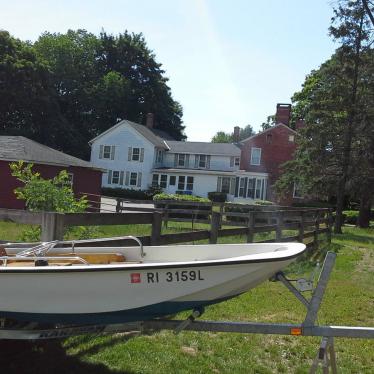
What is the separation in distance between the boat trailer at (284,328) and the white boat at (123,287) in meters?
0.11

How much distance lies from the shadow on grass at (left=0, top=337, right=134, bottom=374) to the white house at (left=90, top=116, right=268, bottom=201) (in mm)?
45225

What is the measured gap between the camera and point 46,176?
26953 millimetres

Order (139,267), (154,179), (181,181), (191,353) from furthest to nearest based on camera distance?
(154,179) → (181,181) → (191,353) → (139,267)

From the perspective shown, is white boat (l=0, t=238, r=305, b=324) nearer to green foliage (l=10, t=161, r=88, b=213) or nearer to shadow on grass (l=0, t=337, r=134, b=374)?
shadow on grass (l=0, t=337, r=134, b=374)

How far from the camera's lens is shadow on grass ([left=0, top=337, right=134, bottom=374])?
15.7ft

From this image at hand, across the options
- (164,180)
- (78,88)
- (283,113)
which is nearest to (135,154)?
(164,180)

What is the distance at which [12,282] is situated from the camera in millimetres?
4160

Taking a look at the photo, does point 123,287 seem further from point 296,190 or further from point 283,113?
point 283,113

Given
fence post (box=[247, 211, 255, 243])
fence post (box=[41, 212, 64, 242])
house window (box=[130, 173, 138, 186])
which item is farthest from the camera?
house window (box=[130, 173, 138, 186])

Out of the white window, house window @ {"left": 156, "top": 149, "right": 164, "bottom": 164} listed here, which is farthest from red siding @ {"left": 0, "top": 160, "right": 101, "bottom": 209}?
house window @ {"left": 156, "top": 149, "right": 164, "bottom": 164}

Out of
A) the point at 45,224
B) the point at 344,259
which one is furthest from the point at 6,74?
the point at 45,224

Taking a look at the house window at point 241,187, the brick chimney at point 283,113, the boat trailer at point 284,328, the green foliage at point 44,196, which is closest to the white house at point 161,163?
the house window at point 241,187

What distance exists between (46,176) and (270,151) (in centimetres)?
2713

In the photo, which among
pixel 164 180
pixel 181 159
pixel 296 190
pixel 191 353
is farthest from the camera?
pixel 181 159
